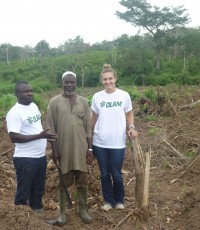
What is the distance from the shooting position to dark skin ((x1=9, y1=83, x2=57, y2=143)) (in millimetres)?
3533

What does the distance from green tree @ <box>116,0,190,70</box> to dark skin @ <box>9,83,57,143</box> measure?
26.7m

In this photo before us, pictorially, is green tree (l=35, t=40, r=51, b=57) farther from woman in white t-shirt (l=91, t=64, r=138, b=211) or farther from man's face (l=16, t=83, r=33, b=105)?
man's face (l=16, t=83, r=33, b=105)

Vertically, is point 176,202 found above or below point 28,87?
below

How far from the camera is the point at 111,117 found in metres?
4.01

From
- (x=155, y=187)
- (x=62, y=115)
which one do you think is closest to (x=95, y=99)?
(x=62, y=115)

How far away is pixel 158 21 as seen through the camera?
98.2 ft

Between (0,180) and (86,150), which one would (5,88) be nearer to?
(0,180)

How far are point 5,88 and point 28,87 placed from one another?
2177 cm

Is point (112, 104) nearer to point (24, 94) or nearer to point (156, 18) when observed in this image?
point (24, 94)

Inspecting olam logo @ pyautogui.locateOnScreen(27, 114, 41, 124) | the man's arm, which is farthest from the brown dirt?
olam logo @ pyautogui.locateOnScreen(27, 114, 41, 124)

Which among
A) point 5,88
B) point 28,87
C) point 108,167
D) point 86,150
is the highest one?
point 28,87

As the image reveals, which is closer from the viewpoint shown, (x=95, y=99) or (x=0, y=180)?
(x=95, y=99)

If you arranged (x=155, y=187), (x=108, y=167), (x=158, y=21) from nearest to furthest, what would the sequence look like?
(x=108, y=167)
(x=155, y=187)
(x=158, y=21)

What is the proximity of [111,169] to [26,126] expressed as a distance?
1.17 meters
